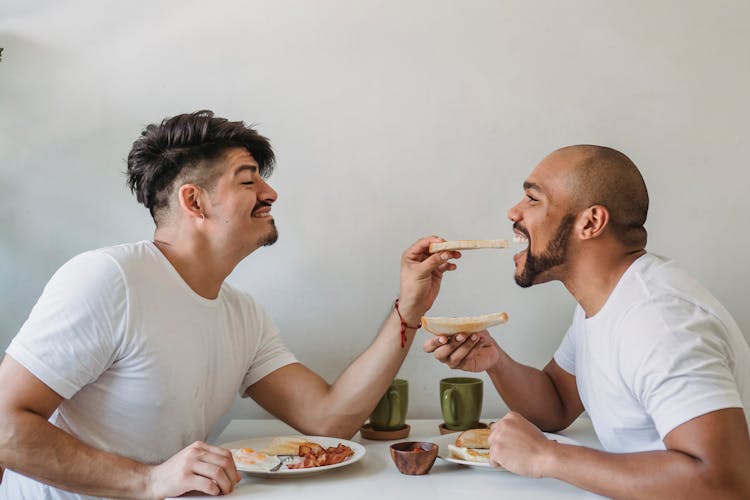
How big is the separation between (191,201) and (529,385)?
0.83 metres

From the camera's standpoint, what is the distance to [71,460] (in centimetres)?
135

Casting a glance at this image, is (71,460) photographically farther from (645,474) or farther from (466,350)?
(645,474)

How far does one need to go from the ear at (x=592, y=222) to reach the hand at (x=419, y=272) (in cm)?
29

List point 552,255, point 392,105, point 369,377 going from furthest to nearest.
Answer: point 392,105
point 369,377
point 552,255

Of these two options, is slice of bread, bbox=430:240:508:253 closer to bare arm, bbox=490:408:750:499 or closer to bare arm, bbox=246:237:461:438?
bare arm, bbox=246:237:461:438

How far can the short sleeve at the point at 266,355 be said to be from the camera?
1.76 m

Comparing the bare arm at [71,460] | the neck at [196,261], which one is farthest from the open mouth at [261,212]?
the bare arm at [71,460]

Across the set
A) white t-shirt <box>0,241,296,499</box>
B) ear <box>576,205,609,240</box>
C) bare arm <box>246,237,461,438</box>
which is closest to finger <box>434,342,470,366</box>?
bare arm <box>246,237,461,438</box>

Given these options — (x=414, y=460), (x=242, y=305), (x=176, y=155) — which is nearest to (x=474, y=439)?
(x=414, y=460)

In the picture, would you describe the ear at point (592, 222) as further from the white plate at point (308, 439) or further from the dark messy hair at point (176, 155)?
the dark messy hair at point (176, 155)

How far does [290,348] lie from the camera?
1983 millimetres

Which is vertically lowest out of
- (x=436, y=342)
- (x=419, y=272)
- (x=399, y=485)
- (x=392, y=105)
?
(x=399, y=485)

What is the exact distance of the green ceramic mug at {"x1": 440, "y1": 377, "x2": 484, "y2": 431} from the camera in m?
1.73

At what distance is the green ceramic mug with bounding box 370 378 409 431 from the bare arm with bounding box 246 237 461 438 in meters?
0.05
